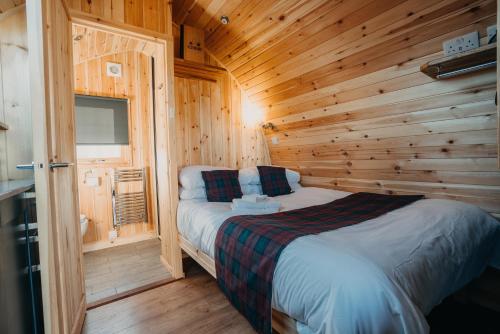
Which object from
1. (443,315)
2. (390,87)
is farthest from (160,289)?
(390,87)

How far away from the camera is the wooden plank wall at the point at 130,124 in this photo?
2.98 m

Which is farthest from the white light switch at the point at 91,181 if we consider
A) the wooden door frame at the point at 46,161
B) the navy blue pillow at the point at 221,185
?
the navy blue pillow at the point at 221,185

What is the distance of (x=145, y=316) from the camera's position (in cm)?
174

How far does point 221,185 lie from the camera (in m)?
2.48

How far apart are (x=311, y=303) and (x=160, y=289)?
1.60 meters

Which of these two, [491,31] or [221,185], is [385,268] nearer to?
[491,31]

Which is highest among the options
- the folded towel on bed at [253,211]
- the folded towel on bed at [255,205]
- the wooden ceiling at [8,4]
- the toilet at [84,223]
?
the wooden ceiling at [8,4]

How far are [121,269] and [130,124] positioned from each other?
1.85m

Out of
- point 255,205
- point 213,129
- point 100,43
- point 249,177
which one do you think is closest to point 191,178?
point 249,177

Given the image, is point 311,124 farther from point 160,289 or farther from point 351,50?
point 160,289

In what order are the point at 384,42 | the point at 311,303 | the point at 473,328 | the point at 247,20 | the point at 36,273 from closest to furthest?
the point at 311,303 → the point at 36,273 → the point at 473,328 → the point at 384,42 → the point at 247,20

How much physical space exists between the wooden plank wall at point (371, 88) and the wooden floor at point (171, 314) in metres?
1.80

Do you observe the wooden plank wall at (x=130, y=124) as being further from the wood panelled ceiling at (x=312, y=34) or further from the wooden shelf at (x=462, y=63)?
the wooden shelf at (x=462, y=63)

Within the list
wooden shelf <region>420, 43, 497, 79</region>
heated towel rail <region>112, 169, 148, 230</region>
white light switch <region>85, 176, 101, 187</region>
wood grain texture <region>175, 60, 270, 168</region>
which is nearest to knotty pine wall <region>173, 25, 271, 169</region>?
wood grain texture <region>175, 60, 270, 168</region>
